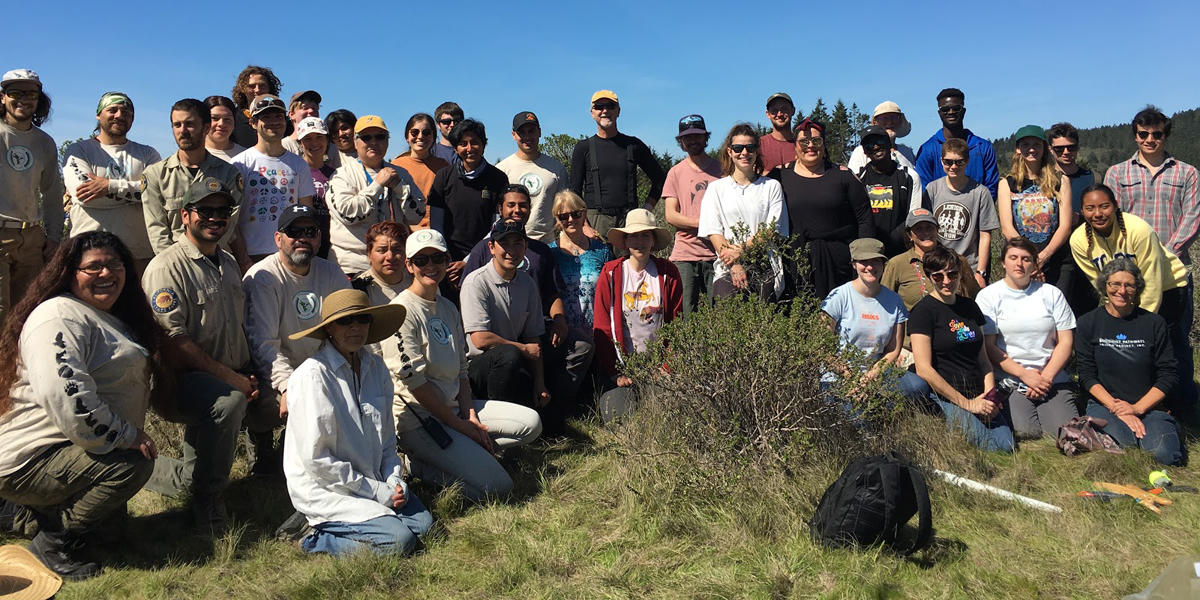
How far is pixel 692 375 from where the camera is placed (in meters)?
5.01

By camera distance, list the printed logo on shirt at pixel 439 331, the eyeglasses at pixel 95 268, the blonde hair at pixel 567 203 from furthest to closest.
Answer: the blonde hair at pixel 567 203 < the printed logo on shirt at pixel 439 331 < the eyeglasses at pixel 95 268

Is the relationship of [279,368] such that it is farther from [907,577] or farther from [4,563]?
[907,577]

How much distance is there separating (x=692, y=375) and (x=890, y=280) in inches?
100

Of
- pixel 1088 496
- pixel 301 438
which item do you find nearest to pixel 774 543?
pixel 1088 496

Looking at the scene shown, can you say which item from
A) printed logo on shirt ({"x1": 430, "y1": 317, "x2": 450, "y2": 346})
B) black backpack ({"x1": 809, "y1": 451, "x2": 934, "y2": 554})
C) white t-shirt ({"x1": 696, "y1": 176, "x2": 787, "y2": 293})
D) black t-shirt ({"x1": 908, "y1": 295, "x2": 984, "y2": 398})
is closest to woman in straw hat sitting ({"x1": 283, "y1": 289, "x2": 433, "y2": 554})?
printed logo on shirt ({"x1": 430, "y1": 317, "x2": 450, "y2": 346})

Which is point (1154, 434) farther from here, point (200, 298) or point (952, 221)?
point (200, 298)

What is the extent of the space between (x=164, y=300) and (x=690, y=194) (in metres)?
4.16

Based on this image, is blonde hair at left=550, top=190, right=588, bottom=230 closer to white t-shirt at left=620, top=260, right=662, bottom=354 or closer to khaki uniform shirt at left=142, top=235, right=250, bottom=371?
white t-shirt at left=620, top=260, right=662, bottom=354

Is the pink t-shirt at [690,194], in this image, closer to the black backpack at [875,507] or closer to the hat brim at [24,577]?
the black backpack at [875,507]

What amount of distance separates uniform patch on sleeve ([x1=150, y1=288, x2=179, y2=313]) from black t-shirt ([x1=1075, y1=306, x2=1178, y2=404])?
5.90 metres

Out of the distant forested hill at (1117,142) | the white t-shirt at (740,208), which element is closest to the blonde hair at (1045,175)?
the white t-shirt at (740,208)

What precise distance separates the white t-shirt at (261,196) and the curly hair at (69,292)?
1.52m

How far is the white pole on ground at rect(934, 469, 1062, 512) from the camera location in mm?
4672

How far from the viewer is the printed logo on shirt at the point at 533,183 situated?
7.33 meters
